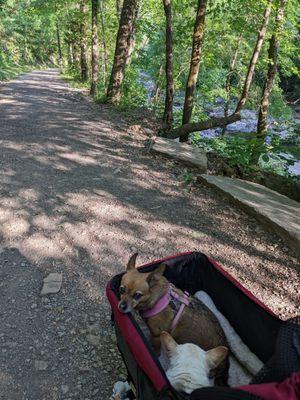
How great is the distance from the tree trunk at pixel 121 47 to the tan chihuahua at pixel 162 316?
11472 mm

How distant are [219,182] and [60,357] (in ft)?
14.4

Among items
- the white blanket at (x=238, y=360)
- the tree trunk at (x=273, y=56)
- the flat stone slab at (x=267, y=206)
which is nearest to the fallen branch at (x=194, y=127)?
the tree trunk at (x=273, y=56)

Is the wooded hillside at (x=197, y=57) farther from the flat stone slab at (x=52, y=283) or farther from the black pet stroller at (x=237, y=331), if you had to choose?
the flat stone slab at (x=52, y=283)

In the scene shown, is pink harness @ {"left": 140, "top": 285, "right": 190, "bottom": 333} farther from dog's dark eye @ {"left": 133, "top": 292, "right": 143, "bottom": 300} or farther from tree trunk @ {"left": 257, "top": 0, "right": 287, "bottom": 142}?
tree trunk @ {"left": 257, "top": 0, "right": 287, "bottom": 142}

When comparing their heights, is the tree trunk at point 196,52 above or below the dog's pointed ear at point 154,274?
above

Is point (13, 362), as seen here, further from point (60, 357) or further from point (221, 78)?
point (221, 78)

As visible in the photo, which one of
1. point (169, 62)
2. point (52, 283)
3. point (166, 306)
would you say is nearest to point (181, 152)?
point (169, 62)

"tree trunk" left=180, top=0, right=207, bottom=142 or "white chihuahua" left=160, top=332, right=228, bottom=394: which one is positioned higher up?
"tree trunk" left=180, top=0, right=207, bottom=142

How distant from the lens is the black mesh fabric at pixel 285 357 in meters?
2.00

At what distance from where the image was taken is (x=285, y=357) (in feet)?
6.74

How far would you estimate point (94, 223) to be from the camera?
5.21 meters

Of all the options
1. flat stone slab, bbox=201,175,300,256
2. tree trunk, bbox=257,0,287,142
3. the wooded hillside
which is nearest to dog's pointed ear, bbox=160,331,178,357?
flat stone slab, bbox=201,175,300,256

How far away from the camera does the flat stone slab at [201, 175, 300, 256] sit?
5180 millimetres

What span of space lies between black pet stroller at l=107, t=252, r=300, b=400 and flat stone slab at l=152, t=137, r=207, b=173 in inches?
164
